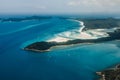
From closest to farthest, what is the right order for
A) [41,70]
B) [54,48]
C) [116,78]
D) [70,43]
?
[116,78]
[41,70]
[54,48]
[70,43]

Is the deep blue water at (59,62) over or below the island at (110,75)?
below

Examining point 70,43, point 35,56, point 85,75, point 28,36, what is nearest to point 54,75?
point 85,75

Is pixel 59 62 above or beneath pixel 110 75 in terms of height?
beneath

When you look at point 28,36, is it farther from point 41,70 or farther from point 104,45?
point 41,70

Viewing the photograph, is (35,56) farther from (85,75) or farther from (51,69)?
(85,75)

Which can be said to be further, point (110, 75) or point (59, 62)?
point (59, 62)

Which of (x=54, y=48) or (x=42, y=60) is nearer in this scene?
(x=42, y=60)

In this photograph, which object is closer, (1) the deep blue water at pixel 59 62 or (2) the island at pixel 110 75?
(2) the island at pixel 110 75

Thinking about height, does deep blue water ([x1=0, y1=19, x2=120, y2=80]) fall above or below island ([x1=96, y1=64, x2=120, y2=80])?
below

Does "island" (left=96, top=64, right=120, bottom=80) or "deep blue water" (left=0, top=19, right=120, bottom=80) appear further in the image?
"deep blue water" (left=0, top=19, right=120, bottom=80)

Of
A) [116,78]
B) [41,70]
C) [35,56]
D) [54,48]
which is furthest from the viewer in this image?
[54,48]
